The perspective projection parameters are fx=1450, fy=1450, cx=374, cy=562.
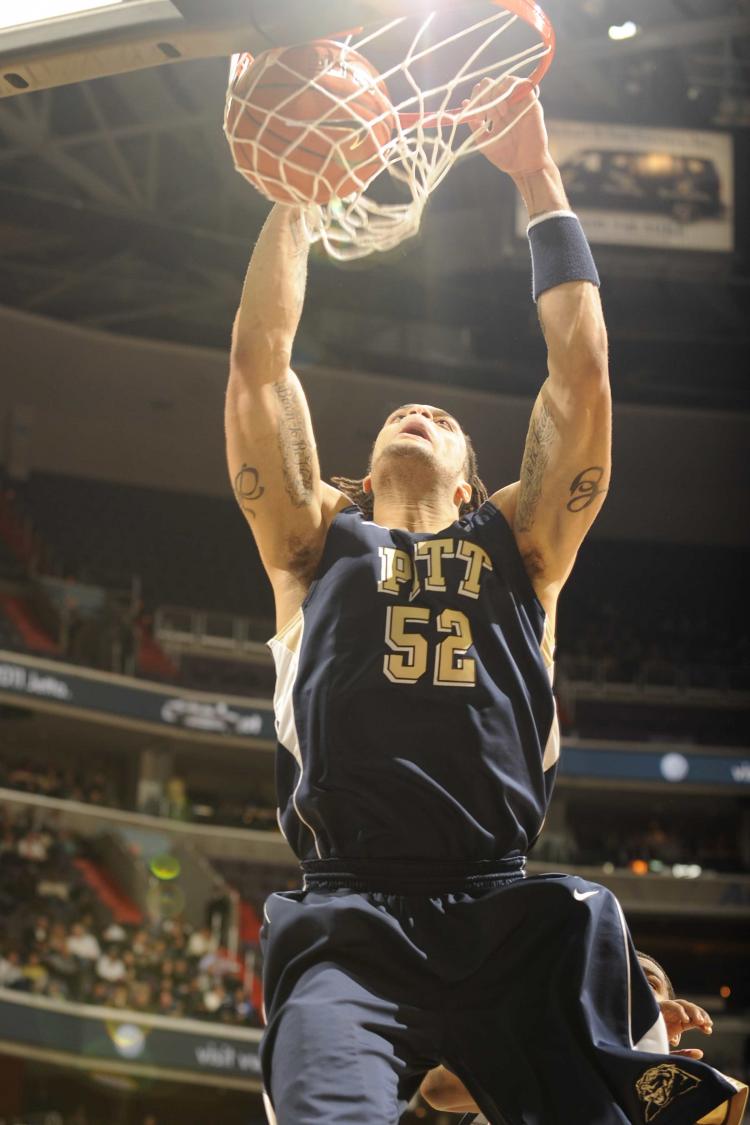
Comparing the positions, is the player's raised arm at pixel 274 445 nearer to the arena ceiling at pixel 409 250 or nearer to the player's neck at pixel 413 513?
the player's neck at pixel 413 513

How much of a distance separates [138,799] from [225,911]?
2378mm

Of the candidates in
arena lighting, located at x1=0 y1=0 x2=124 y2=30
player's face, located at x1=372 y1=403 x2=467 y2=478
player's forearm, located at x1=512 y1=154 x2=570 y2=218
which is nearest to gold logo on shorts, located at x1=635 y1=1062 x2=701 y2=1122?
player's face, located at x1=372 y1=403 x2=467 y2=478

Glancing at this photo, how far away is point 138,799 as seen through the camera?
1723 cm

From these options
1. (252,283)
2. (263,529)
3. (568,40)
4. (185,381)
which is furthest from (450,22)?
→ (185,381)

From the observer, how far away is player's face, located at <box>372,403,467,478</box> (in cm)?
331

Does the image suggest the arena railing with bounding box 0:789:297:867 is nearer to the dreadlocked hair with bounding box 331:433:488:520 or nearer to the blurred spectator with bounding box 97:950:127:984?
the blurred spectator with bounding box 97:950:127:984

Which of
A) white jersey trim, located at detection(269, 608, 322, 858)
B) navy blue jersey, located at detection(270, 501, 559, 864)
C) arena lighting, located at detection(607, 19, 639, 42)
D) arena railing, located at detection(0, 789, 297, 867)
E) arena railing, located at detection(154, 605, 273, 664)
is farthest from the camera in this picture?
arena railing, located at detection(154, 605, 273, 664)

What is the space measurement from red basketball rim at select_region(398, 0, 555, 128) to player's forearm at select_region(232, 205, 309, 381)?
0.43 m

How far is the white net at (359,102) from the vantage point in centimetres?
305

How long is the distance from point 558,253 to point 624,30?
1064 cm

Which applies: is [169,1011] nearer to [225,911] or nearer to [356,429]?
[225,911]

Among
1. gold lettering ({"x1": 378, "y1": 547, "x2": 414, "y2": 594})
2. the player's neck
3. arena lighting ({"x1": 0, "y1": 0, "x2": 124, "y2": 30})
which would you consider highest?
arena lighting ({"x1": 0, "y1": 0, "x2": 124, "y2": 30})

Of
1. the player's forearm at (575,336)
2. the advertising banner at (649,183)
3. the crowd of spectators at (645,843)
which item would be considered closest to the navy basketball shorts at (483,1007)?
the player's forearm at (575,336)

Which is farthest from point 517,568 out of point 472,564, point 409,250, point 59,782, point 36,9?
point 59,782
